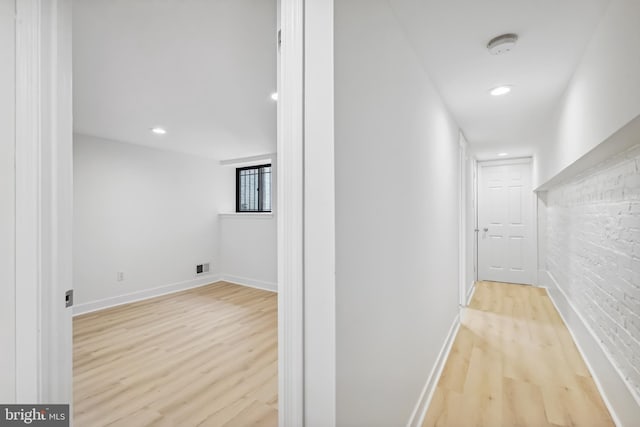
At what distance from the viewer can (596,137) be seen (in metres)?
1.61

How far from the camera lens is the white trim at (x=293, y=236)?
869mm

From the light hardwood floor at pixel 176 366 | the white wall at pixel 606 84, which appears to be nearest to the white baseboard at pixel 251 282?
the light hardwood floor at pixel 176 366

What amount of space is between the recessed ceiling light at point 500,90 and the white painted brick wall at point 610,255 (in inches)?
33.1

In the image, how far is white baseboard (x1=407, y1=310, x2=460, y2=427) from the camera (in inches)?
68.9

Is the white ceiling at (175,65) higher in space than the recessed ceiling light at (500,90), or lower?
higher

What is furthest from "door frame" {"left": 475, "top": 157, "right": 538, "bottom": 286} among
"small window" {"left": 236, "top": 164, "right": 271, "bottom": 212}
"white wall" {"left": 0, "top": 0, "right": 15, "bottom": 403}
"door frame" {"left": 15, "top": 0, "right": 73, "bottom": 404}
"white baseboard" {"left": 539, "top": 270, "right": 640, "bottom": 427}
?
"white wall" {"left": 0, "top": 0, "right": 15, "bottom": 403}

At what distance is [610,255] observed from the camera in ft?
6.48

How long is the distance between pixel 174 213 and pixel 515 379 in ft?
15.8

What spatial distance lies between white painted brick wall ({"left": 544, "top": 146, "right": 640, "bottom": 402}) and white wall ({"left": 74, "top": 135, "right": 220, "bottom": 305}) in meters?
5.09

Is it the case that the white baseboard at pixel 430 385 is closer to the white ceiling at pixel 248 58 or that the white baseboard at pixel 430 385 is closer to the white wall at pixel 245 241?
the white ceiling at pixel 248 58

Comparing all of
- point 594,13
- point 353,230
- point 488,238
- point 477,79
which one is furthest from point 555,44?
point 488,238

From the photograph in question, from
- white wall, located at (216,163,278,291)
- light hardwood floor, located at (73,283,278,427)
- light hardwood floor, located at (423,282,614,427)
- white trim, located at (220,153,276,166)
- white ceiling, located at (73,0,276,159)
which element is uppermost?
white ceiling, located at (73,0,276,159)

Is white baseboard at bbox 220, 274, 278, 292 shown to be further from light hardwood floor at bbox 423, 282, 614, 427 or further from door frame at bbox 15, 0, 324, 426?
door frame at bbox 15, 0, 324, 426

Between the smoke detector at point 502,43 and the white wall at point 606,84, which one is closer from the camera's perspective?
the white wall at point 606,84
